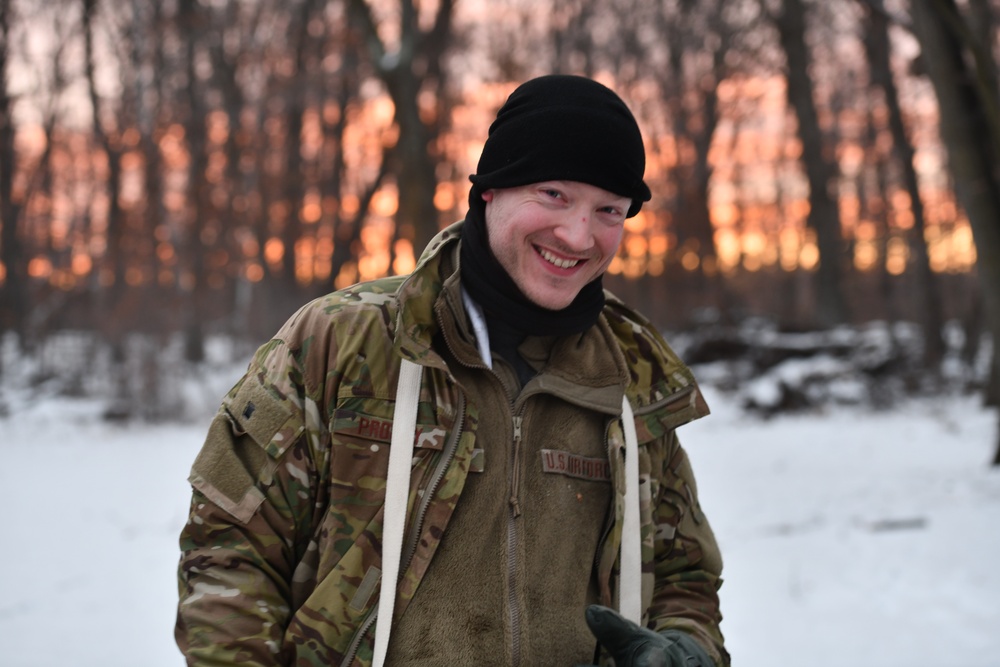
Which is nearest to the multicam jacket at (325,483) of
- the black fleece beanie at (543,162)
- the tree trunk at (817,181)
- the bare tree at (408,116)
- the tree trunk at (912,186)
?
the black fleece beanie at (543,162)

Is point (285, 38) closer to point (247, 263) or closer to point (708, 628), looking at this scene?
point (247, 263)

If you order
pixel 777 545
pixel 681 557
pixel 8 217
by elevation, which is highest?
pixel 8 217

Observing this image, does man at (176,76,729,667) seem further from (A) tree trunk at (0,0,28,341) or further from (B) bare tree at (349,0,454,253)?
(A) tree trunk at (0,0,28,341)

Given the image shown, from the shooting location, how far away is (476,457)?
71.2 inches

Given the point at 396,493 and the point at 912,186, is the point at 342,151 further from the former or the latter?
the point at 396,493

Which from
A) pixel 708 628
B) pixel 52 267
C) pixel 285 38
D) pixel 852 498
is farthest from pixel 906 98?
pixel 708 628

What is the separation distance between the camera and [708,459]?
9570 millimetres

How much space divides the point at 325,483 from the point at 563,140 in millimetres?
846

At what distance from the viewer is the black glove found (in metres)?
1.74

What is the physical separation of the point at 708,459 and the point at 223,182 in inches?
542

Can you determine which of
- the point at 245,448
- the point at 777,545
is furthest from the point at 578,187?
the point at 777,545

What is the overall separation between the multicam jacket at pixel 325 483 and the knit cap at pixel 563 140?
26cm

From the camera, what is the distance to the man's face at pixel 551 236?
6.23 feet

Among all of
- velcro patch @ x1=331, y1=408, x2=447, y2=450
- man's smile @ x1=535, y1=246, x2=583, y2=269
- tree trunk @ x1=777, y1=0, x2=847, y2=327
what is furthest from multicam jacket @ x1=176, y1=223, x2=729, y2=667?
tree trunk @ x1=777, y1=0, x2=847, y2=327
